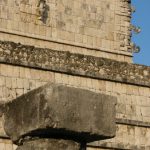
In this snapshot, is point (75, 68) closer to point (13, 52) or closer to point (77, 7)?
point (13, 52)

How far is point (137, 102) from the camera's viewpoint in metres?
13.0

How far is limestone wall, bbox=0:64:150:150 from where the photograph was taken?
1098 cm

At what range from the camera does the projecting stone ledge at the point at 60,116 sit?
167 inches

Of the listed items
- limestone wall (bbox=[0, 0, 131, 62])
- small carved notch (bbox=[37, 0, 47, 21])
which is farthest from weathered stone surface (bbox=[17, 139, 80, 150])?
small carved notch (bbox=[37, 0, 47, 21])

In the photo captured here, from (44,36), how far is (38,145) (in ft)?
40.3

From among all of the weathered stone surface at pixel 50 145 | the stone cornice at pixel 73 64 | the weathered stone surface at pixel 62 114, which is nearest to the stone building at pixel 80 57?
the stone cornice at pixel 73 64

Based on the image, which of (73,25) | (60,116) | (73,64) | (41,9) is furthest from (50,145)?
(73,25)

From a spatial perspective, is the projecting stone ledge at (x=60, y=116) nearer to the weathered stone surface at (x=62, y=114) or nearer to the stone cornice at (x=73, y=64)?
the weathered stone surface at (x=62, y=114)

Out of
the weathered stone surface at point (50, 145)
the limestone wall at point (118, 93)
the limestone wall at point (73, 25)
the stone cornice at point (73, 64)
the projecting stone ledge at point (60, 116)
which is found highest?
the limestone wall at point (73, 25)

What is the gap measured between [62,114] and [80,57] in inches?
306

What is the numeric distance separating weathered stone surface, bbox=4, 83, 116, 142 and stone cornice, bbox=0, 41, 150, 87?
6318 mm

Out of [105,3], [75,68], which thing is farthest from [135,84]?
[105,3]

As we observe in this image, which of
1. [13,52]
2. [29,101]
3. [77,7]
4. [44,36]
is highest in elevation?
[77,7]

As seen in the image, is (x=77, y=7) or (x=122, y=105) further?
(x=77, y=7)
